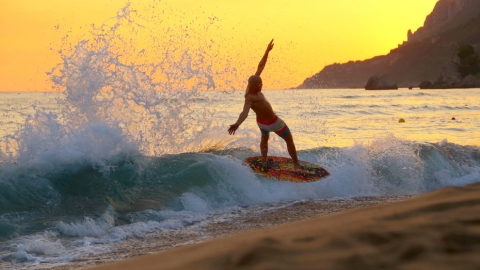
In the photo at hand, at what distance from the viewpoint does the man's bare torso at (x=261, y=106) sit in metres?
8.85

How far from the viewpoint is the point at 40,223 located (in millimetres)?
7004

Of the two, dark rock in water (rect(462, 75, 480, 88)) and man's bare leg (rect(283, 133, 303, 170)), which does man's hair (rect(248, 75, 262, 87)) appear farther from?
dark rock in water (rect(462, 75, 480, 88))

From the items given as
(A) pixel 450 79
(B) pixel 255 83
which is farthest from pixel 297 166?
(A) pixel 450 79

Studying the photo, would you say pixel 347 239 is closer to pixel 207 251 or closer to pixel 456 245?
pixel 456 245

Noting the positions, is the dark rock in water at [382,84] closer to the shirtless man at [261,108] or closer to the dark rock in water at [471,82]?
the dark rock in water at [471,82]

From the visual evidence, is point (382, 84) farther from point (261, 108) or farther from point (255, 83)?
point (255, 83)

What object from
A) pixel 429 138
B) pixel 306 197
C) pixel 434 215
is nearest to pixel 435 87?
pixel 429 138

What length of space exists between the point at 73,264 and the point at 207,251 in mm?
3312

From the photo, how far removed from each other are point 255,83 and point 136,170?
2.47m

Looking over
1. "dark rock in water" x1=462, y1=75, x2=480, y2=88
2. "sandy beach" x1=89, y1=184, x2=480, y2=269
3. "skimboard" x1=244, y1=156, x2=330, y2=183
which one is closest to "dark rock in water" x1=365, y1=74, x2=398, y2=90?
"dark rock in water" x1=462, y1=75, x2=480, y2=88

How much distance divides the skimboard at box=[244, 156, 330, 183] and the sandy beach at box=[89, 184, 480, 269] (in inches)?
269

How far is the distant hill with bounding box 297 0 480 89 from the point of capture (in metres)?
134

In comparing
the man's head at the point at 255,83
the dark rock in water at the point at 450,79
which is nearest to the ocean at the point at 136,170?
the man's head at the point at 255,83

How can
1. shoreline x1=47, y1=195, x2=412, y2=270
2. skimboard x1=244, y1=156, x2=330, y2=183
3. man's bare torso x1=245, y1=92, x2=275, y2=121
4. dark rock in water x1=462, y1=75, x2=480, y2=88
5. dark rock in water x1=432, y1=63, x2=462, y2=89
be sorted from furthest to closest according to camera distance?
dark rock in water x1=432, y1=63, x2=462, y2=89 → dark rock in water x1=462, y1=75, x2=480, y2=88 → skimboard x1=244, y1=156, x2=330, y2=183 → man's bare torso x1=245, y1=92, x2=275, y2=121 → shoreline x1=47, y1=195, x2=412, y2=270
